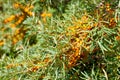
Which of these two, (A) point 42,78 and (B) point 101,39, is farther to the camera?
(A) point 42,78

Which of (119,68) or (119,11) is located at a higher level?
(119,11)

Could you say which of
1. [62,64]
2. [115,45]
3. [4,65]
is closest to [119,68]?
[115,45]

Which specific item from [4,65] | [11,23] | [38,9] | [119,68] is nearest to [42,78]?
[4,65]

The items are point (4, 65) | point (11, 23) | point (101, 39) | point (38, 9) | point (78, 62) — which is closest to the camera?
point (101, 39)

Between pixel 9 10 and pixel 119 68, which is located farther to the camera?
pixel 9 10

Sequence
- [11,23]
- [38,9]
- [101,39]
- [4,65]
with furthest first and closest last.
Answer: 1. [11,23]
2. [38,9]
3. [4,65]
4. [101,39]

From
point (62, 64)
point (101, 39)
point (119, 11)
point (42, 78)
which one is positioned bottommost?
point (42, 78)

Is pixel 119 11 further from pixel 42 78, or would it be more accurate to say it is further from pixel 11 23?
pixel 11 23

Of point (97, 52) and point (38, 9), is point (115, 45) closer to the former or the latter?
point (97, 52)

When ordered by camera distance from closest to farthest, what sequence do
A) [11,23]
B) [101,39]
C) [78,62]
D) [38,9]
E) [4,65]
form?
[101,39]
[78,62]
[4,65]
[38,9]
[11,23]
